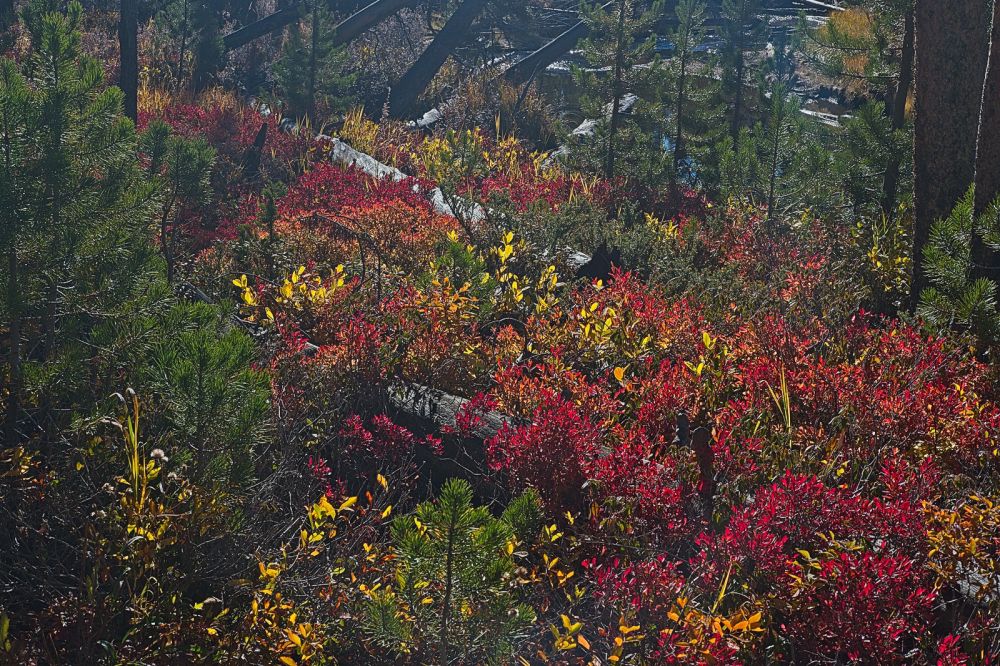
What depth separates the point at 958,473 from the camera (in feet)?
14.0

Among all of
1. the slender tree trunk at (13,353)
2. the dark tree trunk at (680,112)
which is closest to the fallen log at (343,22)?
the dark tree trunk at (680,112)

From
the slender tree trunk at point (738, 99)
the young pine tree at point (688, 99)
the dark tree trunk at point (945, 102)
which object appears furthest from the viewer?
the slender tree trunk at point (738, 99)

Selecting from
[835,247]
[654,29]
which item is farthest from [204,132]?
[654,29]

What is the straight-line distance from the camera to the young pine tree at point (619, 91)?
521 inches

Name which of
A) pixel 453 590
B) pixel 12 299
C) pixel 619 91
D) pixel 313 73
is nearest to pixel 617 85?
pixel 619 91

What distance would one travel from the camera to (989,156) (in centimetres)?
633

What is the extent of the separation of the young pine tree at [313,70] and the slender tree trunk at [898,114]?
917cm

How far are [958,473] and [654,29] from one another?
62.7 feet

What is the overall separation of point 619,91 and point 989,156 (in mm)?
7430

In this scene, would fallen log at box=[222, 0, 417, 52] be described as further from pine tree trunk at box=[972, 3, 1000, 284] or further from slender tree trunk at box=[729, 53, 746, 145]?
pine tree trunk at box=[972, 3, 1000, 284]

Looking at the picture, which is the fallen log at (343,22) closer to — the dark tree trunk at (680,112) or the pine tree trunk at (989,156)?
the dark tree trunk at (680,112)

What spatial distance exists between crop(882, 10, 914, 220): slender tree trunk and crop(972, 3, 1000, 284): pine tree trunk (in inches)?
98.9

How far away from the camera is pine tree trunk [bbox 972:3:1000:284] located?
6.14 meters

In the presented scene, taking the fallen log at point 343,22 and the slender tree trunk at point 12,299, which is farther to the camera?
the fallen log at point 343,22
